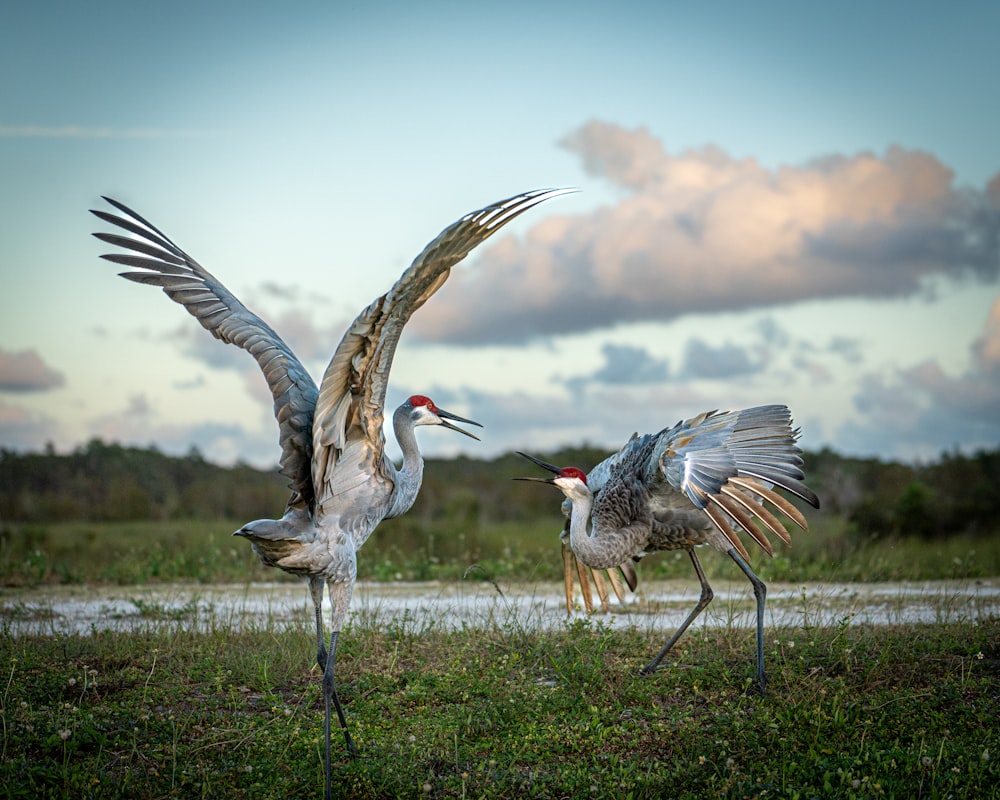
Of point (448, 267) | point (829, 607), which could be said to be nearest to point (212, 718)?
point (448, 267)

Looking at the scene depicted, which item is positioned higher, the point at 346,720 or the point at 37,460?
the point at 37,460

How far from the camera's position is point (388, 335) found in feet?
19.1

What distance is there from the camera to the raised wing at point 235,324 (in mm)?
6832

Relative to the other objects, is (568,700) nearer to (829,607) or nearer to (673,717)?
(673,717)

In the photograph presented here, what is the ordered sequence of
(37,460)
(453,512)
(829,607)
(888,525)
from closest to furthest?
(829,607) → (888,525) → (453,512) → (37,460)

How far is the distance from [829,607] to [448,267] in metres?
6.52

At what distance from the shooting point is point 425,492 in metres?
29.1

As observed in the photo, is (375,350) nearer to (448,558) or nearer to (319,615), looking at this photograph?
(319,615)

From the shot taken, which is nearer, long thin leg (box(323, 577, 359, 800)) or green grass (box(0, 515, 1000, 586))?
long thin leg (box(323, 577, 359, 800))

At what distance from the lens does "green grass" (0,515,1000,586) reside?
13.6 meters

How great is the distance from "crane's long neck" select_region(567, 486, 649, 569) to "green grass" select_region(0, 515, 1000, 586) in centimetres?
309

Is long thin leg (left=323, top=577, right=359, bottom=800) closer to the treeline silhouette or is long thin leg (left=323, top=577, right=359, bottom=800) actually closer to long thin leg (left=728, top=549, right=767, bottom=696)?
long thin leg (left=728, top=549, right=767, bottom=696)

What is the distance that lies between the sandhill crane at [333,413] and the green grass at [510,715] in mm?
520

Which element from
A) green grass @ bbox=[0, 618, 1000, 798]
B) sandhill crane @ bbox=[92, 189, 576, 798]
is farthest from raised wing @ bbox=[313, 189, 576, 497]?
green grass @ bbox=[0, 618, 1000, 798]
